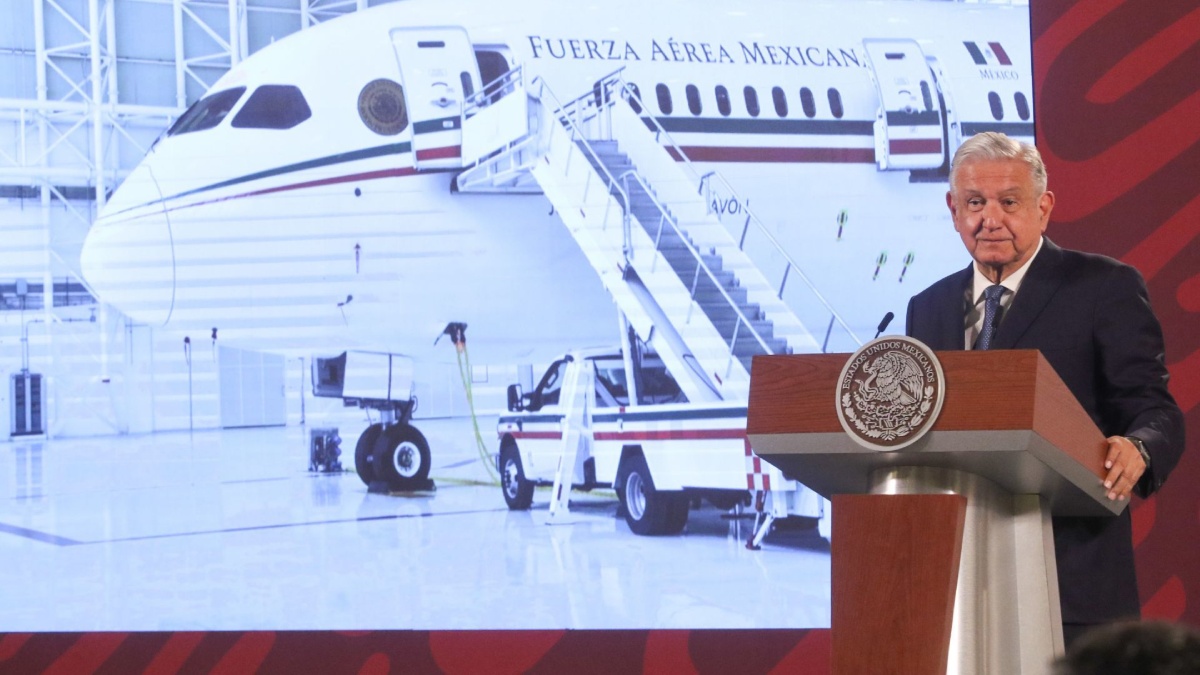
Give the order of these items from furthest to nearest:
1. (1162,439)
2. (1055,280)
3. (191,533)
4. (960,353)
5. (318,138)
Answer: (318,138) → (191,533) → (1055,280) → (1162,439) → (960,353)

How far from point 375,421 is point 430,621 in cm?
63

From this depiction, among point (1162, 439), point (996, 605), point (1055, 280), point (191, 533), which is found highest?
point (1055, 280)

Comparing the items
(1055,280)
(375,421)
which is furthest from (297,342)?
(1055,280)

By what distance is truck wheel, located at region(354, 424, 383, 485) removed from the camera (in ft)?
11.6

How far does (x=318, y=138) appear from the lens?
13.2 feet

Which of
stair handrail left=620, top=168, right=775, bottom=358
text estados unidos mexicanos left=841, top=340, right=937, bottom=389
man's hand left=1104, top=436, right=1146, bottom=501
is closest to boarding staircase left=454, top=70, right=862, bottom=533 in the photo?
stair handrail left=620, top=168, right=775, bottom=358

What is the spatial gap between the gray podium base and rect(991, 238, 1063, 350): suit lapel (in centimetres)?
23

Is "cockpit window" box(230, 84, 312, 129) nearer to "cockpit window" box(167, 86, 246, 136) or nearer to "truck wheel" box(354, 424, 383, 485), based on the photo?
"cockpit window" box(167, 86, 246, 136)

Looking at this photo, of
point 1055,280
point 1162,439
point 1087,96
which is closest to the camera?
point 1162,439

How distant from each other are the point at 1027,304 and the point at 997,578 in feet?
1.23

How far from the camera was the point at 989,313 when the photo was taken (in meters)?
1.41

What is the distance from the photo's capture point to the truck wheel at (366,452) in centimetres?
355

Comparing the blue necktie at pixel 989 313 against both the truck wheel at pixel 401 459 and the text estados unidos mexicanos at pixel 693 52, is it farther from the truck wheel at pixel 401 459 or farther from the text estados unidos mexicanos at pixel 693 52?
the text estados unidos mexicanos at pixel 693 52

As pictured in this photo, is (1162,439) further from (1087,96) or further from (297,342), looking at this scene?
(297,342)
